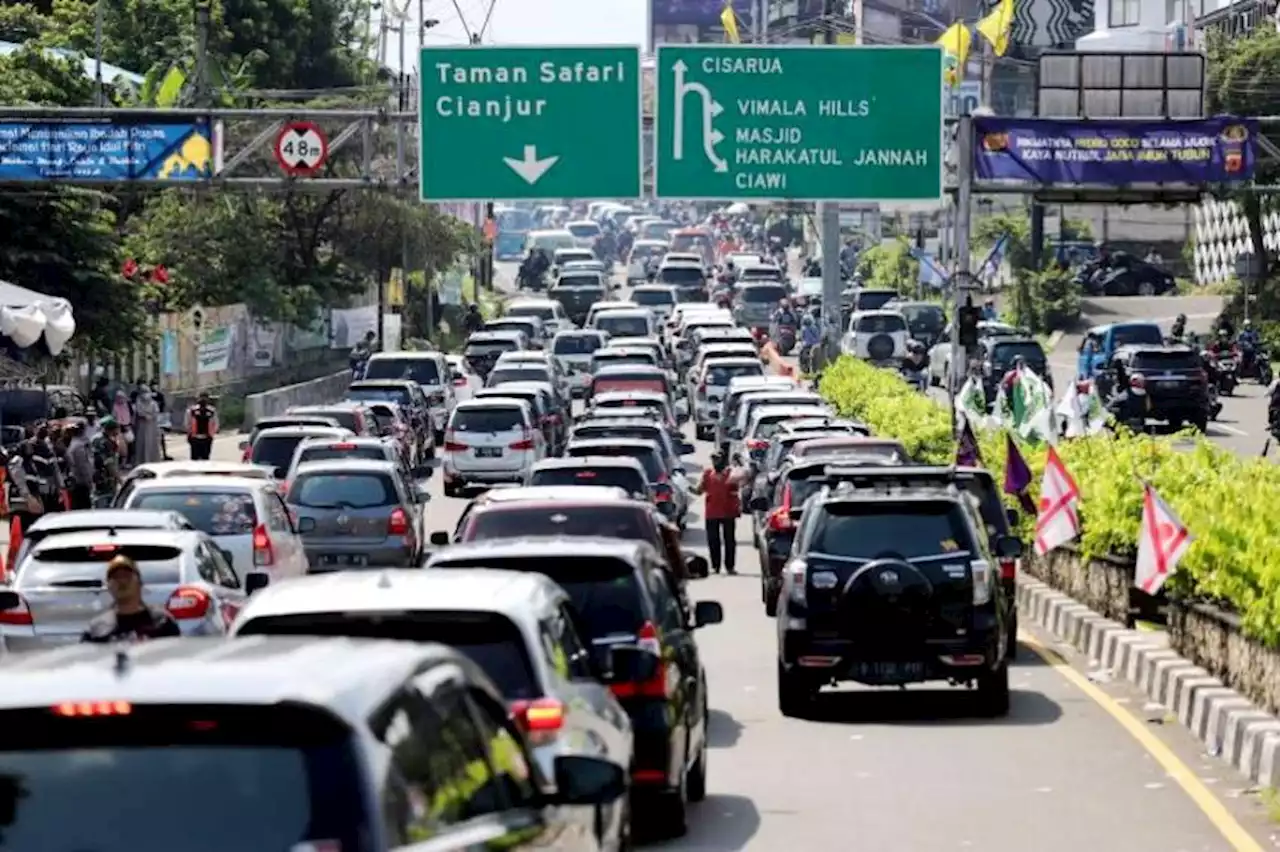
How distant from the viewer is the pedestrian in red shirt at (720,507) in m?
32.7

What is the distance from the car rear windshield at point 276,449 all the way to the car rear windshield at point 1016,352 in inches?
882

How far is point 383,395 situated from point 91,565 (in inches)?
1216

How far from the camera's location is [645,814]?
14258 millimetres

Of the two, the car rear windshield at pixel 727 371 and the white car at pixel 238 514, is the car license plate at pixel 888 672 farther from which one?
the car rear windshield at pixel 727 371

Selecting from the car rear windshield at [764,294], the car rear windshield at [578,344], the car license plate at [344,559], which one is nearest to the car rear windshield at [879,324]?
the car rear windshield at [578,344]

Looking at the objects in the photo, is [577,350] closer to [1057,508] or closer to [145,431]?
[145,431]

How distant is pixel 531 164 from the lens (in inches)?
1654

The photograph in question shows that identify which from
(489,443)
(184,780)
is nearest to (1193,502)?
(184,780)

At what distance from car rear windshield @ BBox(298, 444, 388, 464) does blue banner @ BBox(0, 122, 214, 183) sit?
Answer: 946cm

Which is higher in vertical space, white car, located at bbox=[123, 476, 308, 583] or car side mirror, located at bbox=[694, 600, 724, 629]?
car side mirror, located at bbox=[694, 600, 724, 629]

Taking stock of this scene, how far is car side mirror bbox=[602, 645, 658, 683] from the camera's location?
1289 cm

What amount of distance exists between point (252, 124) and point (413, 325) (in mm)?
17447

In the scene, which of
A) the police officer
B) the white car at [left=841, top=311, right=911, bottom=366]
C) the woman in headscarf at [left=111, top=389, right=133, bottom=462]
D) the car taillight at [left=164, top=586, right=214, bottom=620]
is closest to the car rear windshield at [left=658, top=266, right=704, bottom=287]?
the white car at [left=841, top=311, right=911, bottom=366]

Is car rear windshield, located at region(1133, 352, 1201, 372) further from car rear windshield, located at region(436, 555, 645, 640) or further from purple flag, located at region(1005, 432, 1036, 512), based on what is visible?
car rear windshield, located at region(436, 555, 645, 640)
